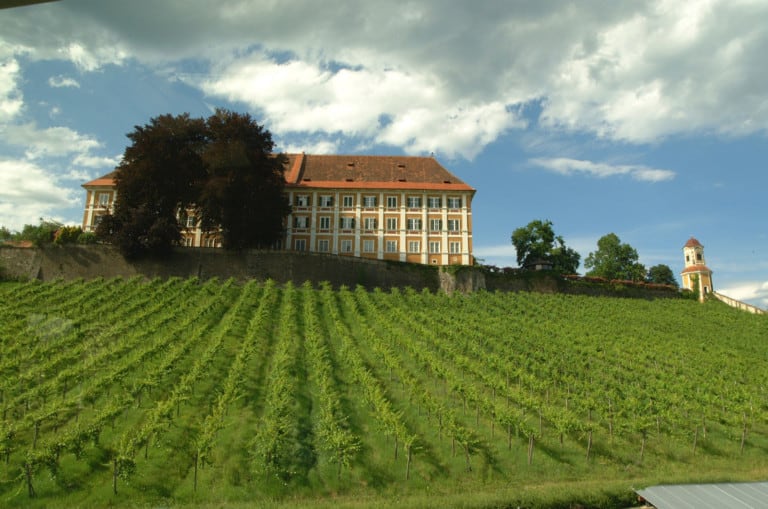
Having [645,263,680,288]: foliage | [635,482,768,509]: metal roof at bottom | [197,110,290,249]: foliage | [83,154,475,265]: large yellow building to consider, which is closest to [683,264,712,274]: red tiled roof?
[645,263,680,288]: foliage

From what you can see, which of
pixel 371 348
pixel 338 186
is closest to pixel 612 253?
pixel 338 186

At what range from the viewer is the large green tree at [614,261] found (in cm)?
7406

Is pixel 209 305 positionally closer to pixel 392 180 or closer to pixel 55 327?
pixel 55 327

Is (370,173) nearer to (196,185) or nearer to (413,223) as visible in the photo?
(413,223)

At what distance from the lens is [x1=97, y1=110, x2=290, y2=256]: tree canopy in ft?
135

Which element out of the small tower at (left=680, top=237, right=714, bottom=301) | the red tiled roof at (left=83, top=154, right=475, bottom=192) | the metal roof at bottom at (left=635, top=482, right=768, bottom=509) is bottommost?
the metal roof at bottom at (left=635, top=482, right=768, bottom=509)

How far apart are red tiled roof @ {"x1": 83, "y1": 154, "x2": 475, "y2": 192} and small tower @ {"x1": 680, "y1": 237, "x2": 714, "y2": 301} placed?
34278mm

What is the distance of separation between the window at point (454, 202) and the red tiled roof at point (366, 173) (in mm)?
942

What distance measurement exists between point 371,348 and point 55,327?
660 inches

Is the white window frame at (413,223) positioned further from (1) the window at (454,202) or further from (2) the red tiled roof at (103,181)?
(2) the red tiled roof at (103,181)

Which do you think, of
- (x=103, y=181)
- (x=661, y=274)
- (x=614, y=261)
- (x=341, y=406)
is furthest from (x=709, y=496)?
(x=661, y=274)

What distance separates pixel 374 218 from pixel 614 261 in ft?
138

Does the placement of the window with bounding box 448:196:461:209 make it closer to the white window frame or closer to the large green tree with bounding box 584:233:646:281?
the white window frame

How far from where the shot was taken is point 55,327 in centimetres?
2692
